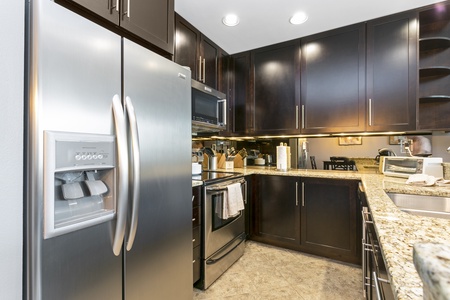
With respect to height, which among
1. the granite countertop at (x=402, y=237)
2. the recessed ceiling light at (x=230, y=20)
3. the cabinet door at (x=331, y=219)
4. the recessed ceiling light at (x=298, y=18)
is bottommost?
the cabinet door at (x=331, y=219)

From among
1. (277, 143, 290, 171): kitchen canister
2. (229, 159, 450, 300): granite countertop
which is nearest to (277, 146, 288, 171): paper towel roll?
(277, 143, 290, 171): kitchen canister

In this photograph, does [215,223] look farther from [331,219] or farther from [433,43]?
[433,43]

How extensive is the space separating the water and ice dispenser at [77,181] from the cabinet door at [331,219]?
2.08m

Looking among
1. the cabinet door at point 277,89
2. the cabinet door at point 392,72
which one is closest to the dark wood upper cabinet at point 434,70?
the cabinet door at point 392,72

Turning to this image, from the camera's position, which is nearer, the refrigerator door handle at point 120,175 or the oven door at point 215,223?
the refrigerator door handle at point 120,175

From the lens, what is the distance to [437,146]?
2496mm

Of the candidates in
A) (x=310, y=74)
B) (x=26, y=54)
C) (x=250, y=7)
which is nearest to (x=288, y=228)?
(x=310, y=74)

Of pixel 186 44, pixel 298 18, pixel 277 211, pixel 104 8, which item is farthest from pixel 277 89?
pixel 104 8

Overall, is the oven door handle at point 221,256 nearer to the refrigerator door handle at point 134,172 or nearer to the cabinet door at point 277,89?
the refrigerator door handle at point 134,172

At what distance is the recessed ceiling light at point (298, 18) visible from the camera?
2.19 meters

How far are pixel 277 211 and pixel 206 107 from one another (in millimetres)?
1445

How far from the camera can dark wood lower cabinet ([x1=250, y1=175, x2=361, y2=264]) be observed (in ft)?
7.39

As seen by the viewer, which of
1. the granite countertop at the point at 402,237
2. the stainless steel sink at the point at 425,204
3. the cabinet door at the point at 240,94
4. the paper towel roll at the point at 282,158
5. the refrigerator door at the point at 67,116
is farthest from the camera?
the cabinet door at the point at 240,94

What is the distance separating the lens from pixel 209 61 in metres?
2.66
